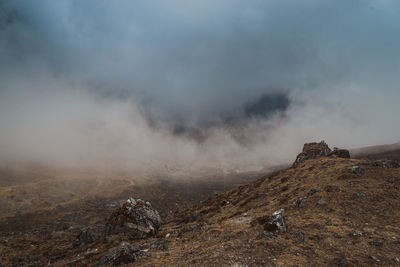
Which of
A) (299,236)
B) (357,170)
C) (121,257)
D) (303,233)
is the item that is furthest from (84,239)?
(357,170)

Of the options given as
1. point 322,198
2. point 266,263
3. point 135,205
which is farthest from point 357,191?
point 135,205

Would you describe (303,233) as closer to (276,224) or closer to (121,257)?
(276,224)

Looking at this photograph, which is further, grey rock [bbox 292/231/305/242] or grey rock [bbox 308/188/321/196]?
grey rock [bbox 308/188/321/196]

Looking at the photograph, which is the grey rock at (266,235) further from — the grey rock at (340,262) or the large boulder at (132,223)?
the large boulder at (132,223)

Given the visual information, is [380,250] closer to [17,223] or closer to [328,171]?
[328,171]

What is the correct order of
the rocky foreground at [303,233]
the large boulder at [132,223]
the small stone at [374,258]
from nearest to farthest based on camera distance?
the small stone at [374,258], the rocky foreground at [303,233], the large boulder at [132,223]

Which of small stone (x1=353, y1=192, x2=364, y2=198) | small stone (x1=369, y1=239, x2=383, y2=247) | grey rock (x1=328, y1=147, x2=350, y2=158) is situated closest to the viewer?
small stone (x1=369, y1=239, x2=383, y2=247)

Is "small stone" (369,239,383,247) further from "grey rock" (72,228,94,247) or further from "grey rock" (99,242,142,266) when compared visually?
"grey rock" (72,228,94,247)

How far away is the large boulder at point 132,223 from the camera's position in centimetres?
2948

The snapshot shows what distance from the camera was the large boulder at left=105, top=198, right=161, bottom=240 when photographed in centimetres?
2948

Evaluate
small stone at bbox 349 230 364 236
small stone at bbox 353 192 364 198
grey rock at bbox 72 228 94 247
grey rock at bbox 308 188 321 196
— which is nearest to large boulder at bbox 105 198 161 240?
grey rock at bbox 72 228 94 247

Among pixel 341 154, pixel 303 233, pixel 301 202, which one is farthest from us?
pixel 341 154

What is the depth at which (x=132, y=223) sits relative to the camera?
30.2m

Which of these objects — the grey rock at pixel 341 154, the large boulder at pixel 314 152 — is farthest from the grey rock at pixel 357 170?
the large boulder at pixel 314 152
